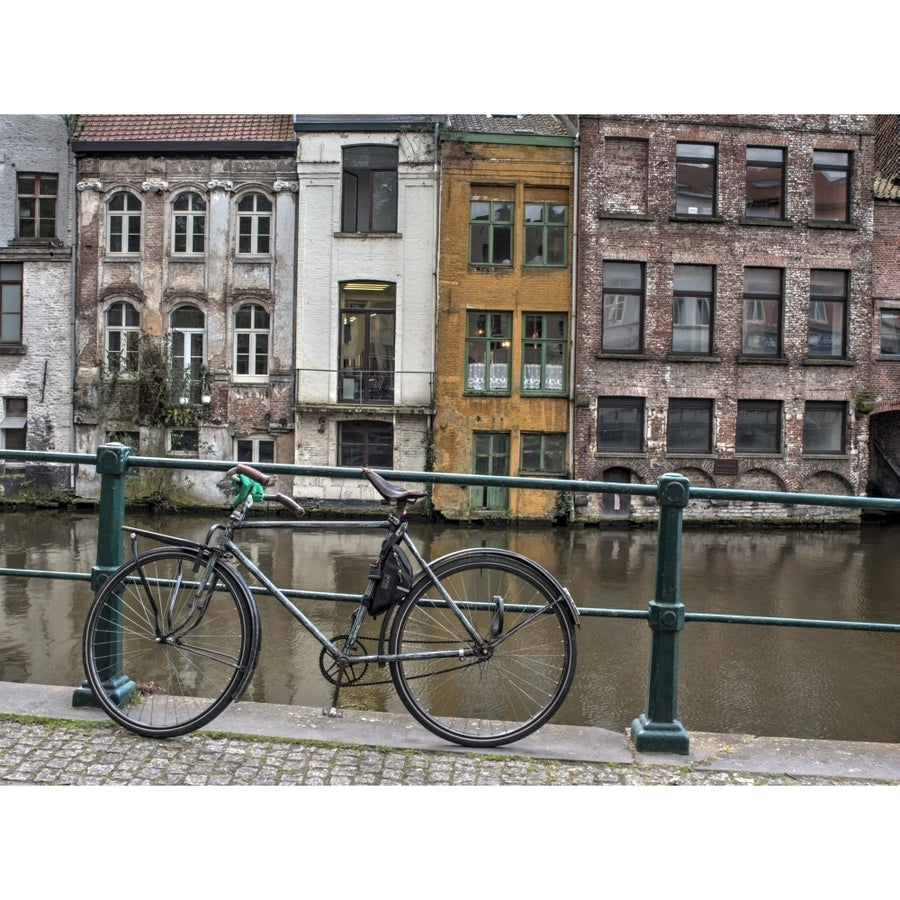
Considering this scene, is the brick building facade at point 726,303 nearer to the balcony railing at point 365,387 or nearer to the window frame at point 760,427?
the window frame at point 760,427

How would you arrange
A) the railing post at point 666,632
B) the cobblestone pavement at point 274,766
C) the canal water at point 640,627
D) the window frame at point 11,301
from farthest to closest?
1. the window frame at point 11,301
2. the canal water at point 640,627
3. the railing post at point 666,632
4. the cobblestone pavement at point 274,766

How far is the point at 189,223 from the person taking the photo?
24656mm

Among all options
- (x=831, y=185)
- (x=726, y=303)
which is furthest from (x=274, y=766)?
(x=831, y=185)

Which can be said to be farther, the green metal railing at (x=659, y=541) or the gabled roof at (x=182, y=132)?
the gabled roof at (x=182, y=132)

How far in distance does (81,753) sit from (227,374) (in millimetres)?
21890

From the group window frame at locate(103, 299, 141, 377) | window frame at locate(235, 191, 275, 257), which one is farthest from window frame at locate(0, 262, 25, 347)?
window frame at locate(235, 191, 275, 257)

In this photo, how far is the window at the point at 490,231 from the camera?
938 inches

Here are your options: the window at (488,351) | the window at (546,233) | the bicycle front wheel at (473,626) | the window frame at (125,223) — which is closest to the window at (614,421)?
the window at (488,351)

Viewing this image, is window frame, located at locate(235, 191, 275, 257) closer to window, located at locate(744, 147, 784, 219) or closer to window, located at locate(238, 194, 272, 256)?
window, located at locate(238, 194, 272, 256)

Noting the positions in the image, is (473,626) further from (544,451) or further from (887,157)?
(887,157)

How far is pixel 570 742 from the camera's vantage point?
3631mm

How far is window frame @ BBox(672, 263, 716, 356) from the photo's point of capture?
2419cm

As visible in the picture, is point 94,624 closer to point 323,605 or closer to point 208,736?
point 208,736

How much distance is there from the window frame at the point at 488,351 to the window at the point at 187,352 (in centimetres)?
730
